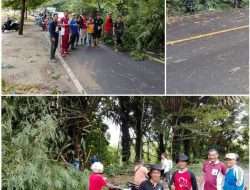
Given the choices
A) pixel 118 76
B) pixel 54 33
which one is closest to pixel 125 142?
pixel 118 76

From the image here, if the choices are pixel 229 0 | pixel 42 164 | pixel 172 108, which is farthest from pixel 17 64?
pixel 172 108

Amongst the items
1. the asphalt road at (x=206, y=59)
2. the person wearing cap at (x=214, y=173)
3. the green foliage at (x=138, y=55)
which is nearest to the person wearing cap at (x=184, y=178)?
the person wearing cap at (x=214, y=173)

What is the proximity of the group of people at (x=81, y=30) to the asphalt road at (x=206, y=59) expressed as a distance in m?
1.05

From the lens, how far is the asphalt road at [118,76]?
866cm

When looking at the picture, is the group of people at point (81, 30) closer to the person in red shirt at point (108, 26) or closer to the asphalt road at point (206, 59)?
the person in red shirt at point (108, 26)

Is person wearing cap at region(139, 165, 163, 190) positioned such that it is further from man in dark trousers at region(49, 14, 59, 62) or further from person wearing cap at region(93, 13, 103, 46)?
person wearing cap at region(93, 13, 103, 46)

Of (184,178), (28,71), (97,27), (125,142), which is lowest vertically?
(125,142)

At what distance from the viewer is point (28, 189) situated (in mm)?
8273

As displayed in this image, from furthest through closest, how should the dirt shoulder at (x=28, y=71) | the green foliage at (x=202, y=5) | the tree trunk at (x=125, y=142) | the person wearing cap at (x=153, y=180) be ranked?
the tree trunk at (x=125, y=142) → the green foliage at (x=202, y=5) → the dirt shoulder at (x=28, y=71) → the person wearing cap at (x=153, y=180)

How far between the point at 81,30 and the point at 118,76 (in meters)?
1.20

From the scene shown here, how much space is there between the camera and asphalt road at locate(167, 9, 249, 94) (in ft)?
28.4

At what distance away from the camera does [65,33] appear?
358 inches

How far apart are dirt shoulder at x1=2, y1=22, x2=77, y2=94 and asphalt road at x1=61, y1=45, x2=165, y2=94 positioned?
0.29m

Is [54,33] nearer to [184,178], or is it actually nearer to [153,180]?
[184,178]
